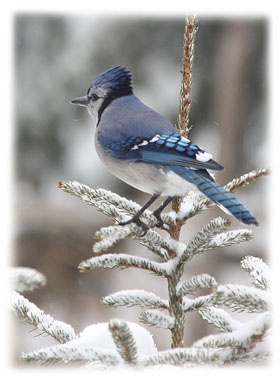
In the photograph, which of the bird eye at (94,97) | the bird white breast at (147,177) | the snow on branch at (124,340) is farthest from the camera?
the bird eye at (94,97)

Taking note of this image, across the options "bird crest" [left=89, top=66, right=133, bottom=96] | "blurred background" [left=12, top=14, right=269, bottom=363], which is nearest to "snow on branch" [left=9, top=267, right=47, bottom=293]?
"bird crest" [left=89, top=66, right=133, bottom=96]

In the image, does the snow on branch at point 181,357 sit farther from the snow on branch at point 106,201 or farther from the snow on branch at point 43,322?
the snow on branch at point 106,201

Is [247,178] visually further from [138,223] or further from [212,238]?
[138,223]

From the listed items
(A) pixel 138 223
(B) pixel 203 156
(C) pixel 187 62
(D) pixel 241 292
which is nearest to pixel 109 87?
(C) pixel 187 62

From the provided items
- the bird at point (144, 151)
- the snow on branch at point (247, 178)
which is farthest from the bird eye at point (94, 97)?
the snow on branch at point (247, 178)

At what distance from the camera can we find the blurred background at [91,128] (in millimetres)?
4770

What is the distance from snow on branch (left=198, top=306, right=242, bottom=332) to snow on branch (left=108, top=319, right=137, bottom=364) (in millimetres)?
Result: 320

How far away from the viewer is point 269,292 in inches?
47.0

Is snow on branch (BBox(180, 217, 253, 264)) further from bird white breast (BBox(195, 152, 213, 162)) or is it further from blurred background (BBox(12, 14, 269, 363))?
blurred background (BBox(12, 14, 269, 363))

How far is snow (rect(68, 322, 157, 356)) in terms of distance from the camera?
121 cm

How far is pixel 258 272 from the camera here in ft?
4.30

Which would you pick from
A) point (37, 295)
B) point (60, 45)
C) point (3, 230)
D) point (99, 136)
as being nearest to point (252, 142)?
point (60, 45)

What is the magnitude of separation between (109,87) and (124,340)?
4.23ft

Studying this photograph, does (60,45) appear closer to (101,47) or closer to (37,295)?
(101,47)
